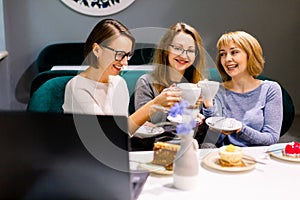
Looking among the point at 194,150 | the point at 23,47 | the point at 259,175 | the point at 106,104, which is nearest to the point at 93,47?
the point at 106,104

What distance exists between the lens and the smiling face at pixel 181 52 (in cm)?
172

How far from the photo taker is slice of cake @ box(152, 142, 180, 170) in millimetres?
1207

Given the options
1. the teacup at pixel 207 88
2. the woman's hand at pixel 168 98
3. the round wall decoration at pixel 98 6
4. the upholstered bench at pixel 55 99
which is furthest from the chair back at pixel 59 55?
Answer: the woman's hand at pixel 168 98

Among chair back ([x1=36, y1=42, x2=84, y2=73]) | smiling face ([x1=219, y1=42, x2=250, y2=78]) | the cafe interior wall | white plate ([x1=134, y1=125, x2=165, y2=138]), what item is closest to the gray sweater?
smiling face ([x1=219, y1=42, x2=250, y2=78])

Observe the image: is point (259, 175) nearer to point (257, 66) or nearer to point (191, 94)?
point (191, 94)

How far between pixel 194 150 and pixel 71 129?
1.31 ft

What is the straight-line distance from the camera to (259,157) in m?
Result: 1.44

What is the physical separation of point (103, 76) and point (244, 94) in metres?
0.69

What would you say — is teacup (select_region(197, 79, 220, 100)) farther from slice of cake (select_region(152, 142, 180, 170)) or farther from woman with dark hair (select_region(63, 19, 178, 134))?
slice of cake (select_region(152, 142, 180, 170))

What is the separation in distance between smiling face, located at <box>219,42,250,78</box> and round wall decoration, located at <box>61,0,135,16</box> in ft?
7.29

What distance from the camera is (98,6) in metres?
3.86

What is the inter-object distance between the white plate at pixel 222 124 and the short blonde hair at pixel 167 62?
273 mm

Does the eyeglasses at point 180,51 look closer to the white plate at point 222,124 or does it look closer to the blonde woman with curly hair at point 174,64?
the blonde woman with curly hair at point 174,64

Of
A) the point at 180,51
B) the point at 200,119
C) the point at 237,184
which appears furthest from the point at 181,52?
the point at 237,184
